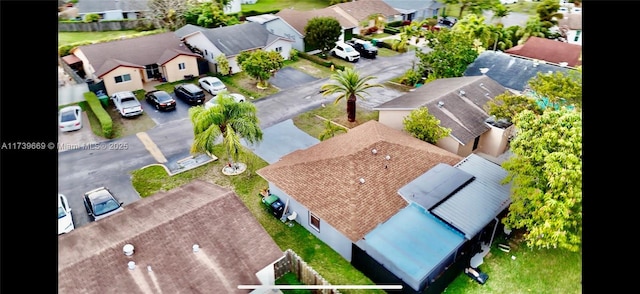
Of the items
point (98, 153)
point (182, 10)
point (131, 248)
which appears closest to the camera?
point (131, 248)

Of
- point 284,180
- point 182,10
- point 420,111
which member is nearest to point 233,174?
point 284,180

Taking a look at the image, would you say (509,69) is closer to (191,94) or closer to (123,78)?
(191,94)

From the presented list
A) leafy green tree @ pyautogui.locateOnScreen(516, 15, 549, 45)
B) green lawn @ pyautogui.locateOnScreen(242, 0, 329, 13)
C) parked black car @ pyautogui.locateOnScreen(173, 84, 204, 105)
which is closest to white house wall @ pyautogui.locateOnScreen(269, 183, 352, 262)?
parked black car @ pyautogui.locateOnScreen(173, 84, 204, 105)

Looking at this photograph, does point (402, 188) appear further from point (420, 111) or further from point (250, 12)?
point (250, 12)

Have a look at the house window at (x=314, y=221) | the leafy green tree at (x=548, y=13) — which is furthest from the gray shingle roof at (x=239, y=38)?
the leafy green tree at (x=548, y=13)

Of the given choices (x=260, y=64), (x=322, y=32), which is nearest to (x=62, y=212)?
(x=260, y=64)
